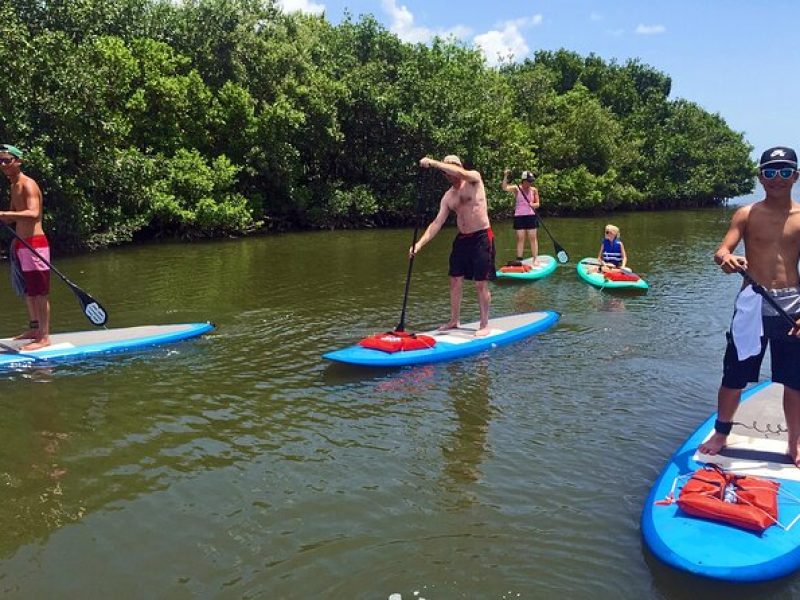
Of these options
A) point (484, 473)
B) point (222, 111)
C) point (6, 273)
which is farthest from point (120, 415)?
point (222, 111)

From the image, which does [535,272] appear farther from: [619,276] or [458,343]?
[458,343]

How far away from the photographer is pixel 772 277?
4406 millimetres

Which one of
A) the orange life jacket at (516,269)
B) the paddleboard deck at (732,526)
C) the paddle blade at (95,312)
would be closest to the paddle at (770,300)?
the paddleboard deck at (732,526)

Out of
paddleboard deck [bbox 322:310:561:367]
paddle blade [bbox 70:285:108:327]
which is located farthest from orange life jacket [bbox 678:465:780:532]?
paddle blade [bbox 70:285:108:327]

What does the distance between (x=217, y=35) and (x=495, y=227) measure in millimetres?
13035

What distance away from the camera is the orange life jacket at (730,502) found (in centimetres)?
374

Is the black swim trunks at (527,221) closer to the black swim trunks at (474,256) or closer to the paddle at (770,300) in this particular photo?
the black swim trunks at (474,256)

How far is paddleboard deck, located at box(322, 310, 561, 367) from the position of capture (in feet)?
23.5

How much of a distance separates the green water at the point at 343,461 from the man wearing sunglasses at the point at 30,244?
2.53ft

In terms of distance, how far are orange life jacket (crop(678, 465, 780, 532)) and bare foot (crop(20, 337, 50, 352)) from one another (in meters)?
6.69

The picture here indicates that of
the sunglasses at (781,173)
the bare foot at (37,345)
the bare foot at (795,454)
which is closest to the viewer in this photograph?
the sunglasses at (781,173)

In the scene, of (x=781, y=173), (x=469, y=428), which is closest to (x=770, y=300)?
(x=781, y=173)

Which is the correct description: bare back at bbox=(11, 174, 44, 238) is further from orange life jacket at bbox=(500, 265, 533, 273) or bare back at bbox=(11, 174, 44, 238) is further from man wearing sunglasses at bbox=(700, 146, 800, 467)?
orange life jacket at bbox=(500, 265, 533, 273)

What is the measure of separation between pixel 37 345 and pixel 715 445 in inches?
270
